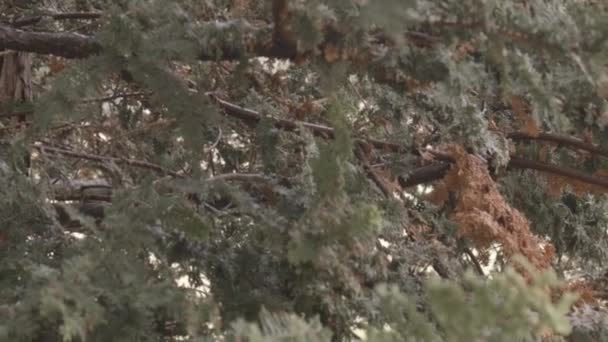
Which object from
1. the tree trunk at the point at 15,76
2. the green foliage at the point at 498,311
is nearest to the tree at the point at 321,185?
the green foliage at the point at 498,311

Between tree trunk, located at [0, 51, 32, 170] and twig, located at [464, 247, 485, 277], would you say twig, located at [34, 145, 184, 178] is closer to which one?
tree trunk, located at [0, 51, 32, 170]

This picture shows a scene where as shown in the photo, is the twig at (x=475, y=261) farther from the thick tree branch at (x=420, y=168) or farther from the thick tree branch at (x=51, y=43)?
the thick tree branch at (x=51, y=43)

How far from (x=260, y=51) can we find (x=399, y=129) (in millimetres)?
795

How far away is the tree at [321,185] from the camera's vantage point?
1108 mm

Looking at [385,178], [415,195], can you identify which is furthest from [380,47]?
[415,195]

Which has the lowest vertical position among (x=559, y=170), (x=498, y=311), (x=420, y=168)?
(x=559, y=170)

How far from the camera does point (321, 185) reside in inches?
47.6

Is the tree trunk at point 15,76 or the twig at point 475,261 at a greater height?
the tree trunk at point 15,76

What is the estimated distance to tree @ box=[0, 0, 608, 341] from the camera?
1108 mm

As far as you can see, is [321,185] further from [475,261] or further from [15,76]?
[15,76]

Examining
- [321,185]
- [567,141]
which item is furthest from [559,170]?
[321,185]

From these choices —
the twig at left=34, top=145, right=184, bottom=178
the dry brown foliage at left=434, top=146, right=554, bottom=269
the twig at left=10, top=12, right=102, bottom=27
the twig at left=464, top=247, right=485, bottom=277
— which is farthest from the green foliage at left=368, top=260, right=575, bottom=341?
the twig at left=10, top=12, right=102, bottom=27

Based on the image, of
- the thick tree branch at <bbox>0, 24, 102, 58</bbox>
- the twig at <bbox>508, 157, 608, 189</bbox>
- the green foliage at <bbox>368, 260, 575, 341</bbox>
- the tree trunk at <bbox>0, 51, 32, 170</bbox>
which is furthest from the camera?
the tree trunk at <bbox>0, 51, 32, 170</bbox>

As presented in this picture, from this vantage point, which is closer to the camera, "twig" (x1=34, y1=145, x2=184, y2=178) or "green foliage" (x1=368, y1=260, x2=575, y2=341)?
"green foliage" (x1=368, y1=260, x2=575, y2=341)
